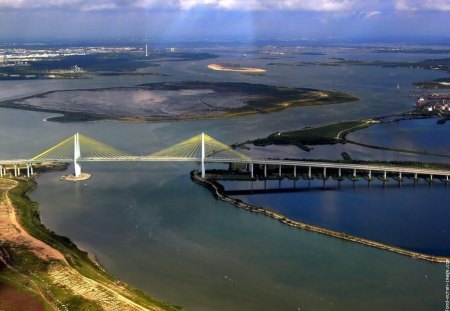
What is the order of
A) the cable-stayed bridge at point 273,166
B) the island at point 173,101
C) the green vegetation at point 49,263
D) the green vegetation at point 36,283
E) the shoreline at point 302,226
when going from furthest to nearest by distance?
the island at point 173,101 → the cable-stayed bridge at point 273,166 → the shoreline at point 302,226 → the green vegetation at point 49,263 → the green vegetation at point 36,283

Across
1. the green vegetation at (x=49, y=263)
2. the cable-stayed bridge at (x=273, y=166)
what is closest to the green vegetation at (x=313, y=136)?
the cable-stayed bridge at (x=273, y=166)

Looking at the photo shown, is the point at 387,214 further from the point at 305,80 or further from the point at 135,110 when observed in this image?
the point at 305,80

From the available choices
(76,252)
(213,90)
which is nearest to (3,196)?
(76,252)

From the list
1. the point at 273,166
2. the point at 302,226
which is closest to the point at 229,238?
the point at 302,226

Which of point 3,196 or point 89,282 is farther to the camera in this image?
point 3,196

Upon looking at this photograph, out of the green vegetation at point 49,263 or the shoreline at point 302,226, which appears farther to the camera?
the shoreline at point 302,226

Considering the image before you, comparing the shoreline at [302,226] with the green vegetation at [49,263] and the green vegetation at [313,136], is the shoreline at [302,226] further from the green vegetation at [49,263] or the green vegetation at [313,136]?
the green vegetation at [313,136]
